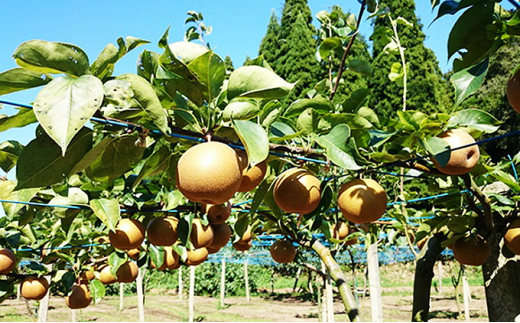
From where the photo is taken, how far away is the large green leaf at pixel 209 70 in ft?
2.81

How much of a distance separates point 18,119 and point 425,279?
1.73 metres

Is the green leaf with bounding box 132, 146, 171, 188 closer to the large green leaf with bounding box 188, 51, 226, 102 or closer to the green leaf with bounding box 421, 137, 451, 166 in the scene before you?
the large green leaf with bounding box 188, 51, 226, 102

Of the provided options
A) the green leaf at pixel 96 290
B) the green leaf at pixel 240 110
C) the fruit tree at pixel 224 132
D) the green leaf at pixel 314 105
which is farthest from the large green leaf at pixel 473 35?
the green leaf at pixel 96 290

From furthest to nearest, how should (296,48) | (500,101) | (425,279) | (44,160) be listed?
1. (500,101)
2. (296,48)
3. (425,279)
4. (44,160)

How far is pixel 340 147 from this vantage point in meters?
1.00

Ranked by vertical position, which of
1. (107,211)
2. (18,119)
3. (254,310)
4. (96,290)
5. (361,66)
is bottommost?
(254,310)

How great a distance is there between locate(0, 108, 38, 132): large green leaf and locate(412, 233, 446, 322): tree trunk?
1.68m

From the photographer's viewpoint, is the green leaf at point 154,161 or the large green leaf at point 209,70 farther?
the green leaf at point 154,161

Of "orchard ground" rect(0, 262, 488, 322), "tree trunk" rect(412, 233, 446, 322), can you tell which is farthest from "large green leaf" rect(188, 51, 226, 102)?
"orchard ground" rect(0, 262, 488, 322)

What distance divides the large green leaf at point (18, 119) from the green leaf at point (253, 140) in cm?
42

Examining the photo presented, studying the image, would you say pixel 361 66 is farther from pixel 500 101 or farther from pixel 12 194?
pixel 500 101

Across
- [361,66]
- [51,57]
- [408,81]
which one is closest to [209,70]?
[51,57]

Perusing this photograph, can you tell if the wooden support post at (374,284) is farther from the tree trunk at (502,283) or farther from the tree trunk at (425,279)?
the tree trunk at (425,279)

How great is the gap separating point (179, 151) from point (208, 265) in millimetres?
14324
